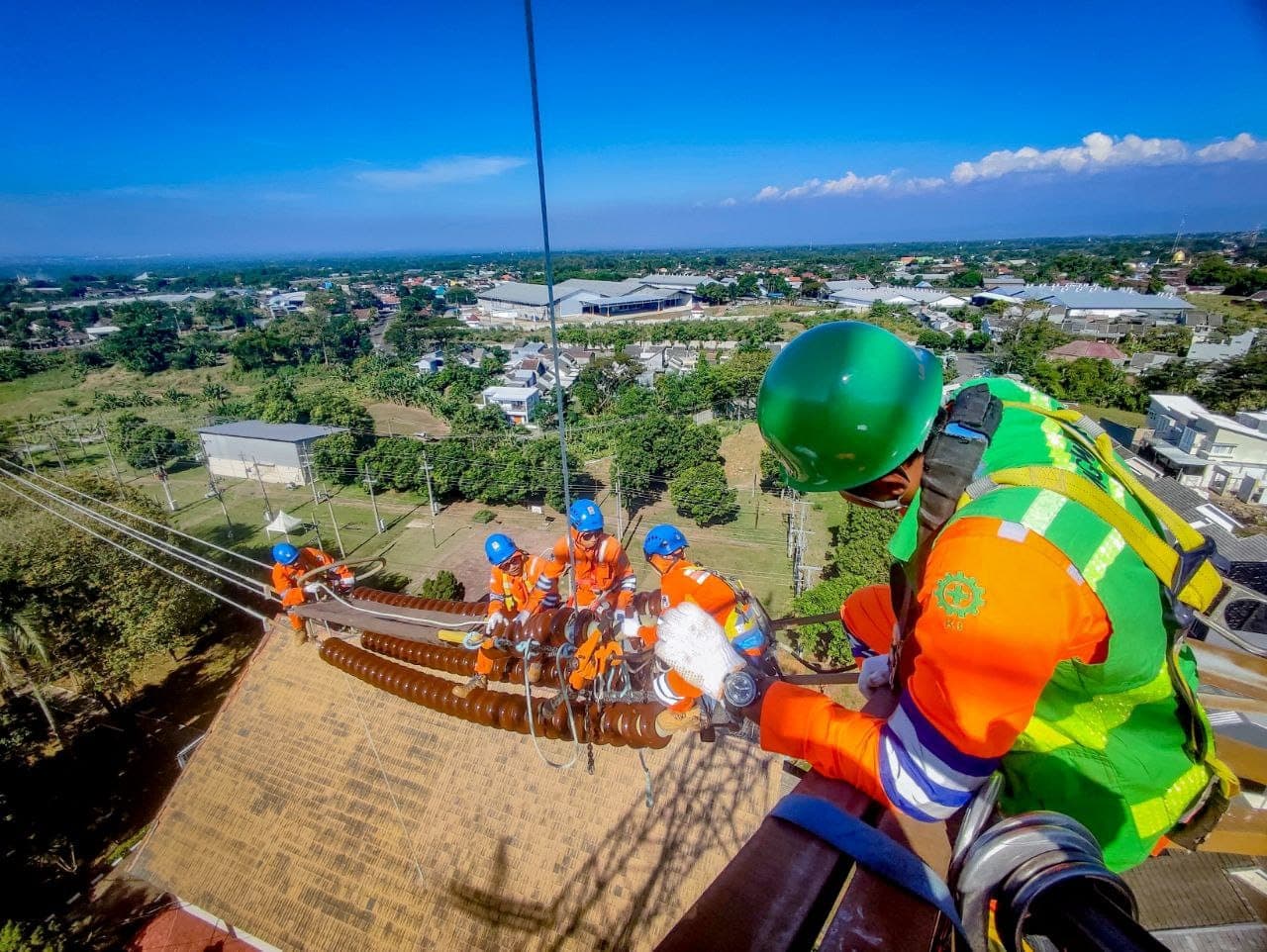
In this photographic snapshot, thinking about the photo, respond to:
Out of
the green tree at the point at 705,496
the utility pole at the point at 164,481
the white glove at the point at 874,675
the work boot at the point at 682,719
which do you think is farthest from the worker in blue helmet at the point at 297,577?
the utility pole at the point at 164,481

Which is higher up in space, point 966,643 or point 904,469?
point 904,469

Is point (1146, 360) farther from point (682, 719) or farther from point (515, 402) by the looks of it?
point (682, 719)

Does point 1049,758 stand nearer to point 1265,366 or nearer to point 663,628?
point 663,628

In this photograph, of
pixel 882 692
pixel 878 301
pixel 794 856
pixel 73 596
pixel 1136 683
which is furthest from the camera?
pixel 878 301

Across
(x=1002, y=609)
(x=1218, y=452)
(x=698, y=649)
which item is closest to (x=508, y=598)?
(x=698, y=649)

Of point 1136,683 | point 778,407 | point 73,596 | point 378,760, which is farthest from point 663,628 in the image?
point 73,596

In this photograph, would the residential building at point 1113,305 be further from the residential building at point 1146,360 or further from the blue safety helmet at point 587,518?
the blue safety helmet at point 587,518
